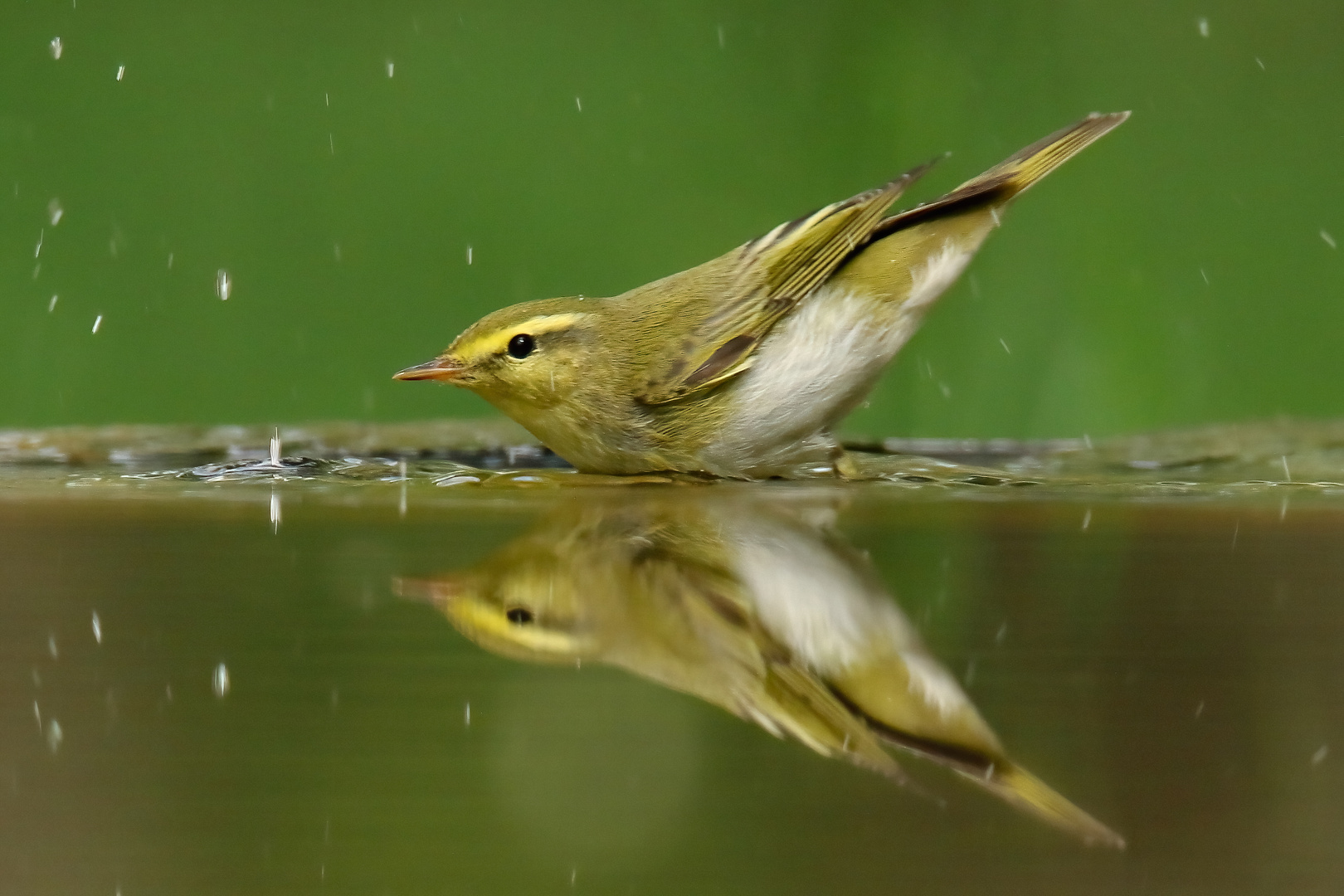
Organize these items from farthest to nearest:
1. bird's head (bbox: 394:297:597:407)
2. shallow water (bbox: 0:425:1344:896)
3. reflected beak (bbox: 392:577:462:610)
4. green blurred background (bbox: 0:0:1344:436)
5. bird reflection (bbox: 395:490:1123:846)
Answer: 1. green blurred background (bbox: 0:0:1344:436)
2. bird's head (bbox: 394:297:597:407)
3. reflected beak (bbox: 392:577:462:610)
4. bird reflection (bbox: 395:490:1123:846)
5. shallow water (bbox: 0:425:1344:896)

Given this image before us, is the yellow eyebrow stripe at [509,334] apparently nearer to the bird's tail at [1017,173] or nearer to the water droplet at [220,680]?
the bird's tail at [1017,173]

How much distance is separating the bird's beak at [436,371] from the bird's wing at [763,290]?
424 millimetres

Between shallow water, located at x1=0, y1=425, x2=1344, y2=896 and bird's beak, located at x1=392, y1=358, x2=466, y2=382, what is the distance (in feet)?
3.17

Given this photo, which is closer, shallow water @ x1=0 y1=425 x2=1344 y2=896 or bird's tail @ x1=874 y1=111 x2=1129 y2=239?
shallow water @ x1=0 y1=425 x2=1344 y2=896

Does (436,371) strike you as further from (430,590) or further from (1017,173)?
(430,590)

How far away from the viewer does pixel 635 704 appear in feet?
3.82

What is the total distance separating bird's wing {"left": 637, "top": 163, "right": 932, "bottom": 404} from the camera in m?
3.30

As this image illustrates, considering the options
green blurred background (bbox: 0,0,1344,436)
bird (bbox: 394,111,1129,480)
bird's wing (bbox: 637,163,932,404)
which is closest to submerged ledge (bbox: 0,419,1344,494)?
bird (bbox: 394,111,1129,480)

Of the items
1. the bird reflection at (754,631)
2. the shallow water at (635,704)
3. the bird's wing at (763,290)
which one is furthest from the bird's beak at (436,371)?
the bird reflection at (754,631)

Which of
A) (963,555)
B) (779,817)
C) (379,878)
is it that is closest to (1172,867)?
(779,817)

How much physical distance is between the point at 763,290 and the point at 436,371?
78 cm

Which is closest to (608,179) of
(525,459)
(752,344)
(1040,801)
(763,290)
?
(525,459)

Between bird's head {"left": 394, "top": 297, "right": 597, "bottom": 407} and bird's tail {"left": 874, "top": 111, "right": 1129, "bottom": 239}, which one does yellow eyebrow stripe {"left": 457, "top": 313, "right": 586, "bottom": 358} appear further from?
bird's tail {"left": 874, "top": 111, "right": 1129, "bottom": 239}

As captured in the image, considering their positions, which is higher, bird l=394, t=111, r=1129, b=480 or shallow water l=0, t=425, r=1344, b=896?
bird l=394, t=111, r=1129, b=480
